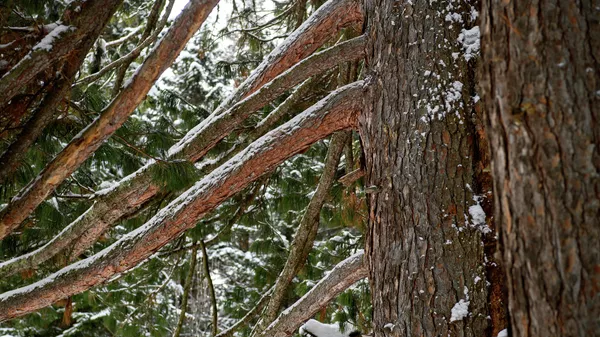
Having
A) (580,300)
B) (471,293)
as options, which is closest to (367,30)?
(471,293)

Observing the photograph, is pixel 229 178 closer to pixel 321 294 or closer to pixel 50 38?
pixel 321 294

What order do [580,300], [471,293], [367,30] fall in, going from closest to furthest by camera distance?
[580,300] → [471,293] → [367,30]

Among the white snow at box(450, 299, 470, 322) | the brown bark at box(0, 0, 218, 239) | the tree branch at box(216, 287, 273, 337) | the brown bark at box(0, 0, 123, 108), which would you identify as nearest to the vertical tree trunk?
the white snow at box(450, 299, 470, 322)

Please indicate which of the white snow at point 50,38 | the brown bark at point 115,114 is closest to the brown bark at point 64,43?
the white snow at point 50,38

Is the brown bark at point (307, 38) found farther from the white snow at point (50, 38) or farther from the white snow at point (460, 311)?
the white snow at point (460, 311)

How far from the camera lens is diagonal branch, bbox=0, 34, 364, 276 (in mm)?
2516

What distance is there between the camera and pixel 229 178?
2389 millimetres

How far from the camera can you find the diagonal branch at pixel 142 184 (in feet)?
8.25

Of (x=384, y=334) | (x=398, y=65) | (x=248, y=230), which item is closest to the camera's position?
(x=384, y=334)

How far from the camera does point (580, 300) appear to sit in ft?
3.91

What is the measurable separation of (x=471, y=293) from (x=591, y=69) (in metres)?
0.92

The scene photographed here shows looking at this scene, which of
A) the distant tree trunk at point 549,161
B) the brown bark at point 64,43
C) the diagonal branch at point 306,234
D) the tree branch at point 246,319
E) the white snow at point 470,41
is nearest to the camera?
the distant tree trunk at point 549,161

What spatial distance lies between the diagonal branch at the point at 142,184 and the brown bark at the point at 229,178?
0.16 metres

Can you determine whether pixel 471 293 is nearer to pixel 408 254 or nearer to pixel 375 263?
pixel 408 254
